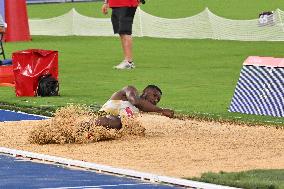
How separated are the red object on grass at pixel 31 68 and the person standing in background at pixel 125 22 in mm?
5168

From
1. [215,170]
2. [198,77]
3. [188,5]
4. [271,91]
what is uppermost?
[215,170]

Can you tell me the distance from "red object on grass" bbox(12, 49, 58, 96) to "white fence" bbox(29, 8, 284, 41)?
1524 centimetres

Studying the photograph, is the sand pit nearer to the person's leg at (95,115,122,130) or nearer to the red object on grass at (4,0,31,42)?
the person's leg at (95,115,122,130)

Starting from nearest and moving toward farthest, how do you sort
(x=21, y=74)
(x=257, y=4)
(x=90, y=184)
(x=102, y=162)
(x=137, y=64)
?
A: 1. (x=90, y=184)
2. (x=102, y=162)
3. (x=21, y=74)
4. (x=137, y=64)
5. (x=257, y=4)

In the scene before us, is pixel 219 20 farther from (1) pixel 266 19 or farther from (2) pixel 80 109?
(2) pixel 80 109

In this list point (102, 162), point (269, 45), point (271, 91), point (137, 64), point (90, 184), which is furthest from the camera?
point (269, 45)

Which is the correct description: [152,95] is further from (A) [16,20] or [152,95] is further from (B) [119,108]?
(A) [16,20]

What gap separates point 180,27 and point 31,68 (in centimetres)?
1865

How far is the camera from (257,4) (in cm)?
5031

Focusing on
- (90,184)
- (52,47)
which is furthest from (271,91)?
(52,47)

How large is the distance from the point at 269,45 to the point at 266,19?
3302 mm

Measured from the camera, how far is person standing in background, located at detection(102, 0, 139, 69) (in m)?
25.3

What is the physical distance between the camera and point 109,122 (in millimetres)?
14203

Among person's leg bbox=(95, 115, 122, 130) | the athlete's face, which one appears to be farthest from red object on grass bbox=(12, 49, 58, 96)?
person's leg bbox=(95, 115, 122, 130)
